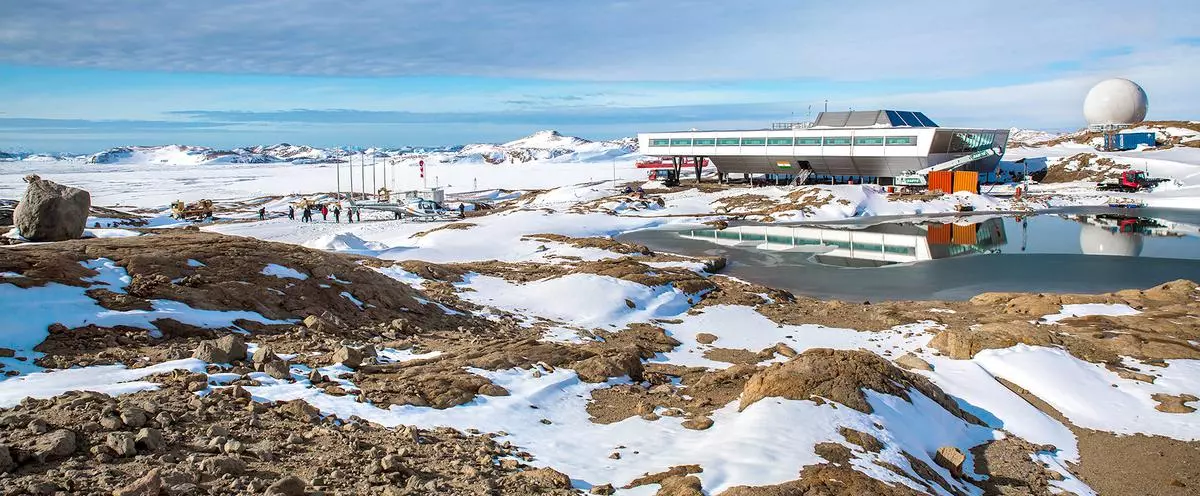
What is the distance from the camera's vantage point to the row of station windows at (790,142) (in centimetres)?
6606

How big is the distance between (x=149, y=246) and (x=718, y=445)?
41.1ft

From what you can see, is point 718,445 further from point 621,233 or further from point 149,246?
point 621,233

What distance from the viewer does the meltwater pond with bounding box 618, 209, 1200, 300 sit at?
2718cm

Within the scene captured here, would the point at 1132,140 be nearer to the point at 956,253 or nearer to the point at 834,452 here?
the point at 956,253

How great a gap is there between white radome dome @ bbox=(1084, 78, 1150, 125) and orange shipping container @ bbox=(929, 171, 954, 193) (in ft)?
138

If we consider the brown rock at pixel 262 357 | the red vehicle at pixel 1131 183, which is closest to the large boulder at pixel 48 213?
the brown rock at pixel 262 357

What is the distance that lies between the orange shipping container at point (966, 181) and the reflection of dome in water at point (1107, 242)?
1634 centimetres

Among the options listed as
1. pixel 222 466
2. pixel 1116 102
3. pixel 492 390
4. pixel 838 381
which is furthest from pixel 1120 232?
pixel 1116 102

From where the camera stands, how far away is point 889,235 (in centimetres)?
4284

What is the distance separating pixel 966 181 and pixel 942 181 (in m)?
1.95

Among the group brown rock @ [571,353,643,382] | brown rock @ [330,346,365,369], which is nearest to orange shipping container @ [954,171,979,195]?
brown rock @ [571,353,643,382]

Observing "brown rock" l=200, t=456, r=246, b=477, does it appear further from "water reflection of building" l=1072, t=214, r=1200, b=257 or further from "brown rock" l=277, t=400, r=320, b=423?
"water reflection of building" l=1072, t=214, r=1200, b=257

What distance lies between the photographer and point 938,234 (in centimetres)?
4306

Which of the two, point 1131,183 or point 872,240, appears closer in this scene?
point 872,240
